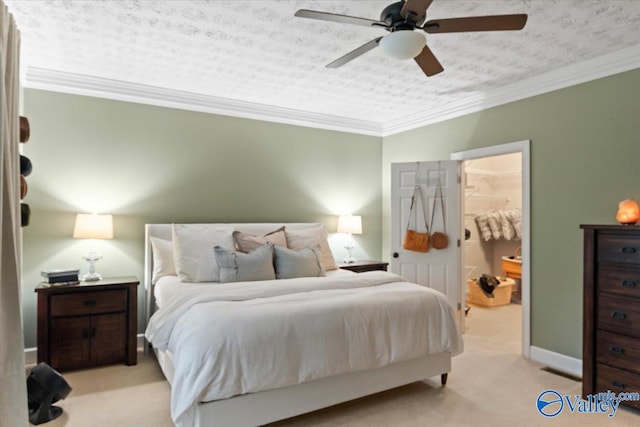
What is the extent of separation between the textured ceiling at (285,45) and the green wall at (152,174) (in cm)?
39

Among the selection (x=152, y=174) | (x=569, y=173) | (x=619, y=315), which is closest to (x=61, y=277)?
(x=152, y=174)

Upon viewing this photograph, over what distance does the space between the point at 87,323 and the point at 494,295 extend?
5.16 meters

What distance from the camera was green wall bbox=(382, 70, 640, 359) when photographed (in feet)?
10.0

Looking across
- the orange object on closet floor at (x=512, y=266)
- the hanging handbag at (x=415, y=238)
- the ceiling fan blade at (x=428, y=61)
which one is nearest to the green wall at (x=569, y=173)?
the hanging handbag at (x=415, y=238)

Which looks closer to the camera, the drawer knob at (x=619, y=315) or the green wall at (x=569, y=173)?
the drawer knob at (x=619, y=315)

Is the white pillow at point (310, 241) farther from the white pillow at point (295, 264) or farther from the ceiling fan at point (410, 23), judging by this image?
the ceiling fan at point (410, 23)

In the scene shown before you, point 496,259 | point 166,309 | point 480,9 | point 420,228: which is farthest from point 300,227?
point 496,259

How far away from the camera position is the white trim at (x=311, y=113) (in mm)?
3197

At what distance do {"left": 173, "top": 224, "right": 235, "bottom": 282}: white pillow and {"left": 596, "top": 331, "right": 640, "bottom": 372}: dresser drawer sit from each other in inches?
118

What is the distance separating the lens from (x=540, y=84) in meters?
3.58

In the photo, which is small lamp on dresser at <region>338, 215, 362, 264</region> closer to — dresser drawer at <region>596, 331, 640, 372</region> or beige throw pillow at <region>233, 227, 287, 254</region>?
beige throw pillow at <region>233, 227, 287, 254</region>

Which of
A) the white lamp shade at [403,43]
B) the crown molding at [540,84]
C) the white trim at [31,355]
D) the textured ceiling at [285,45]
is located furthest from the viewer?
the white trim at [31,355]

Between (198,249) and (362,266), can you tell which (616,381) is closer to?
(362,266)

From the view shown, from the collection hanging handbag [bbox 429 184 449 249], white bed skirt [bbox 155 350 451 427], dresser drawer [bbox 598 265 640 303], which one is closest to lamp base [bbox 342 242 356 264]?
hanging handbag [bbox 429 184 449 249]
